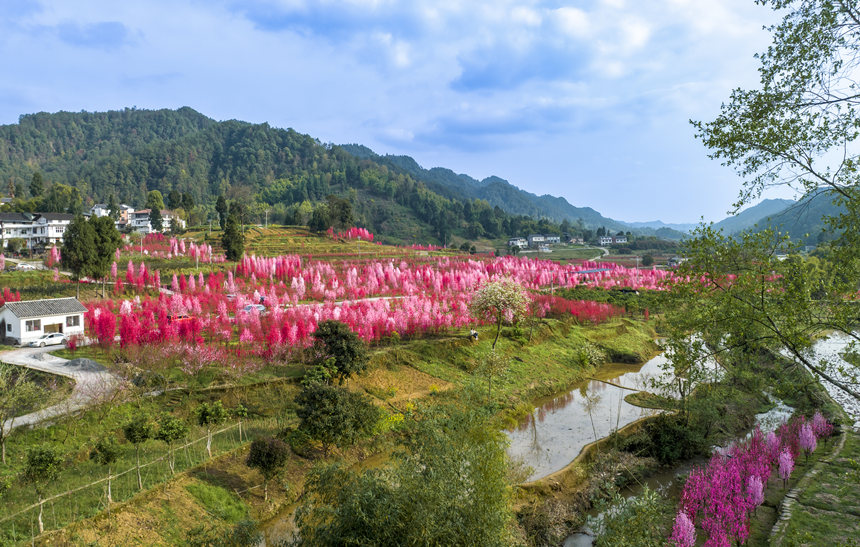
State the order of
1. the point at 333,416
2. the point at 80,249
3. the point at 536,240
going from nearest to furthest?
the point at 333,416
the point at 80,249
the point at 536,240

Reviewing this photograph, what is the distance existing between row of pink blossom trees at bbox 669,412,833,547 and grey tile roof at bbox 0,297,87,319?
114 ft

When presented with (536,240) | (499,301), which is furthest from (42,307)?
(536,240)

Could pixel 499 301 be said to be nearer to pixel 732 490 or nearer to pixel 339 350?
pixel 339 350

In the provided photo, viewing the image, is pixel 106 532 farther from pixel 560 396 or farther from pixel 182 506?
pixel 560 396

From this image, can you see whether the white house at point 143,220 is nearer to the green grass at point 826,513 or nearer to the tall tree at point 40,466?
the tall tree at point 40,466

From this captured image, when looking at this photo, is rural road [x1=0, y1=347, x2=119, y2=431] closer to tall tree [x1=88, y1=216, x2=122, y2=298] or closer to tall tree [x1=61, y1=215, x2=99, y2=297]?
tall tree [x1=61, y1=215, x2=99, y2=297]

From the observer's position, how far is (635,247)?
128m

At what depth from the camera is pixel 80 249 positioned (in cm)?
3700

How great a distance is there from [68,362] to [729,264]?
→ 29014 millimetres

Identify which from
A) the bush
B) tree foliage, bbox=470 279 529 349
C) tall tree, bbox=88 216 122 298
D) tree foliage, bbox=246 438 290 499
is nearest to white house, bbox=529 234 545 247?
tree foliage, bbox=470 279 529 349

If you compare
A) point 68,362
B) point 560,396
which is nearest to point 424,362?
point 560,396

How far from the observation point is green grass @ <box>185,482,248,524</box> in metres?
14.8

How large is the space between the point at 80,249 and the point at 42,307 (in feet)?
29.5

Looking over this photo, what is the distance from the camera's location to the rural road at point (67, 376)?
17.8 metres
